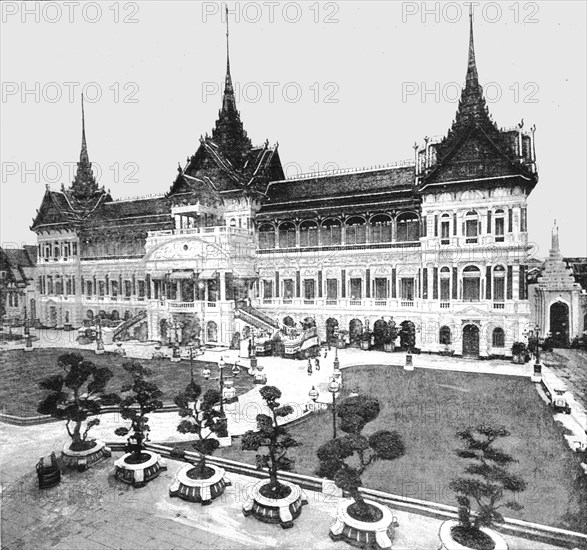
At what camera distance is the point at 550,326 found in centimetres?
3947

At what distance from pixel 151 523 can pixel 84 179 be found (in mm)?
56430

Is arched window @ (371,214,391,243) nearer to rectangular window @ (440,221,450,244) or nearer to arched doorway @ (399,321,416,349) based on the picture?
rectangular window @ (440,221,450,244)

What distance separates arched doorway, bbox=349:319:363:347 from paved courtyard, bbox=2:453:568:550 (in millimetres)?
25803

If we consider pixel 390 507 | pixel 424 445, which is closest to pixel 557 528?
pixel 390 507

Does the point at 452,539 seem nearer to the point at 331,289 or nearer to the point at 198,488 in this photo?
the point at 198,488

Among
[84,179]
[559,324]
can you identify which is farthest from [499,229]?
[84,179]

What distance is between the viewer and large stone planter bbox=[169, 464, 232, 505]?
44.3 feet

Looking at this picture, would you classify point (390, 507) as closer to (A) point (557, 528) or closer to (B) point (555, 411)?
(A) point (557, 528)

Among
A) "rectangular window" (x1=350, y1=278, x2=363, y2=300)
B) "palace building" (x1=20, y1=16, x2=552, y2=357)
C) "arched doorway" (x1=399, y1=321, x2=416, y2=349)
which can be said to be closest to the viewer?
"palace building" (x1=20, y1=16, x2=552, y2=357)

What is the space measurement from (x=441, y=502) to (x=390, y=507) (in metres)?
1.53

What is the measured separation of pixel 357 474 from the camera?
1164 cm

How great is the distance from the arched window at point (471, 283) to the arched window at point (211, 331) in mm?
21709

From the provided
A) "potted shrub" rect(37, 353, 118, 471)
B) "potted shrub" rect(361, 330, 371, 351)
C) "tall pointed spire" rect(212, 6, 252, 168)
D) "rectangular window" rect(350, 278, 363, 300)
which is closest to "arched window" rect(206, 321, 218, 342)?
"rectangular window" rect(350, 278, 363, 300)

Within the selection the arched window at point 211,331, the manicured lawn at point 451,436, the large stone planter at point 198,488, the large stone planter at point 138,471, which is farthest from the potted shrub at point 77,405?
the arched window at point 211,331
